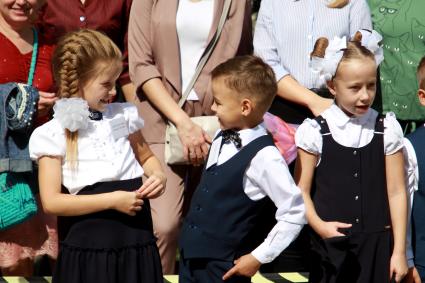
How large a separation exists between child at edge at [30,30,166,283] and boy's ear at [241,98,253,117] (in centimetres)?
47

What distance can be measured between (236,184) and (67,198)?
72 cm

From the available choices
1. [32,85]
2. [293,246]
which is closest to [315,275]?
[293,246]

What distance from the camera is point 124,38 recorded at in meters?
5.94

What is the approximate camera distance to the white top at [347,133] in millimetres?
4891

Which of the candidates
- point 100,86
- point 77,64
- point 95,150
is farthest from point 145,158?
point 77,64

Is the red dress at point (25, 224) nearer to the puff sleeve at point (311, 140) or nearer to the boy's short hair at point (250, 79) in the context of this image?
the boy's short hair at point (250, 79)

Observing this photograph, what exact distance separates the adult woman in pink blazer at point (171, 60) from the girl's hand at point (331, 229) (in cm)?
107

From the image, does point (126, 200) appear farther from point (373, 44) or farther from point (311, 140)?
point (373, 44)

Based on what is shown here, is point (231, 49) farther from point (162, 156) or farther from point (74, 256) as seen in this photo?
point (74, 256)

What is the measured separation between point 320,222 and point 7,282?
1542 mm

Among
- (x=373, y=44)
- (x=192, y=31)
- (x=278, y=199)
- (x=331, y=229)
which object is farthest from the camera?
(x=192, y=31)

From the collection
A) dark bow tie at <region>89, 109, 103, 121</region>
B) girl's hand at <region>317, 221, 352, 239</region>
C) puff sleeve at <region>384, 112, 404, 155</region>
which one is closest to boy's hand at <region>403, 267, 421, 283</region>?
girl's hand at <region>317, 221, 352, 239</region>

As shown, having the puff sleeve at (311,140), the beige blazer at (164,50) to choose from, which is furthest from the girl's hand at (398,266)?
the beige blazer at (164,50)

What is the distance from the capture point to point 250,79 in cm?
459
